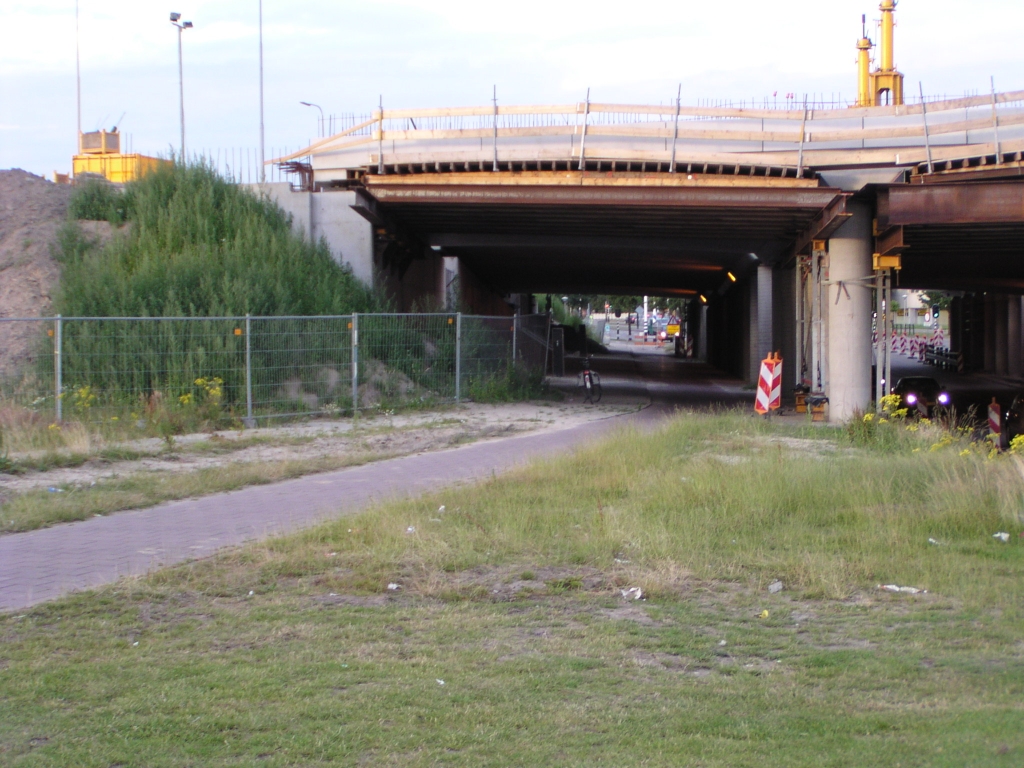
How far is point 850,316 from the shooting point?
68.6 feet

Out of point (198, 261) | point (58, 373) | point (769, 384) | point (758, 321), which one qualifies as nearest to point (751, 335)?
point (758, 321)

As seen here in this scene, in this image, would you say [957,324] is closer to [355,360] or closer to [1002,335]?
[1002,335]

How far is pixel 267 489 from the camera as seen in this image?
1133 cm

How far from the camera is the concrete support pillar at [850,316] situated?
20.9 metres

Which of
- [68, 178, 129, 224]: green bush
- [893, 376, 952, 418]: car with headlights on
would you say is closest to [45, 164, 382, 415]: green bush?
[68, 178, 129, 224]: green bush

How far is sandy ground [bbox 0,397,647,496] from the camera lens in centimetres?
1226

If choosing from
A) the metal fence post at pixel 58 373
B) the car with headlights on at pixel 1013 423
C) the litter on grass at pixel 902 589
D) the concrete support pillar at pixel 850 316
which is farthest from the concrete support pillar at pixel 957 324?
the litter on grass at pixel 902 589

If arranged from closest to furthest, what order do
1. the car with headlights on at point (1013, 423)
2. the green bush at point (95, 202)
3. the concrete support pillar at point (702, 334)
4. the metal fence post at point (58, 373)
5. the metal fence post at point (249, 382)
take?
1. the metal fence post at point (58, 373)
2. the metal fence post at point (249, 382)
3. the car with headlights on at point (1013, 423)
4. the green bush at point (95, 202)
5. the concrete support pillar at point (702, 334)

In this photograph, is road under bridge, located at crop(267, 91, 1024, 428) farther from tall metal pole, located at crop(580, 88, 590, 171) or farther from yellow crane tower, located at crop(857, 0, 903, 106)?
yellow crane tower, located at crop(857, 0, 903, 106)

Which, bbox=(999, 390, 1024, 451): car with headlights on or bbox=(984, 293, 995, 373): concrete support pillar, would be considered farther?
bbox=(984, 293, 995, 373): concrete support pillar

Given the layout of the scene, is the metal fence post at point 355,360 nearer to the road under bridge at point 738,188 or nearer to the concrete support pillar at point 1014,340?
the road under bridge at point 738,188

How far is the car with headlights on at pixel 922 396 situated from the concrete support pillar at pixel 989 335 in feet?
85.8

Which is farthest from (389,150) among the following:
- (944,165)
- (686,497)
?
(686,497)

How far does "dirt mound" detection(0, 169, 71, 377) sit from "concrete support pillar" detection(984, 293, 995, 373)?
141 feet
